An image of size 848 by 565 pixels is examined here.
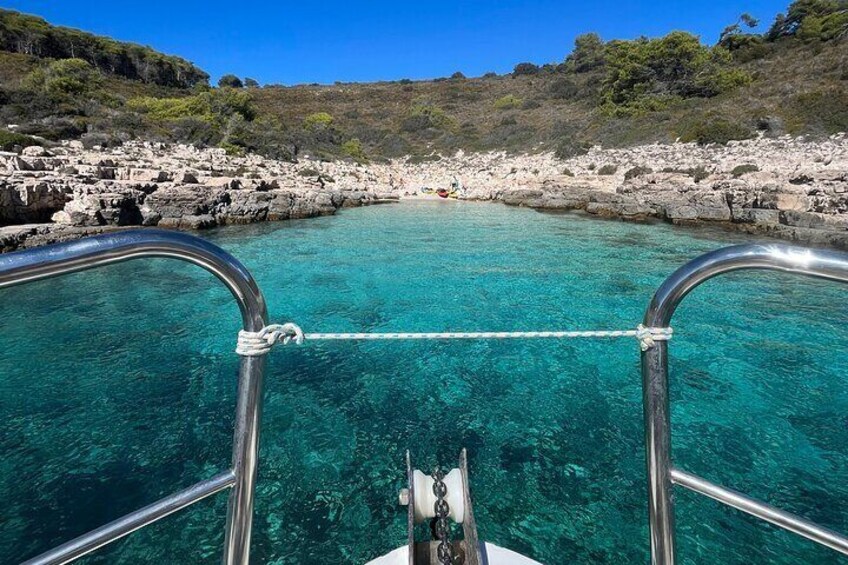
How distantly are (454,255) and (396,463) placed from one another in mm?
7945

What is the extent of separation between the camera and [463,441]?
3.53 metres

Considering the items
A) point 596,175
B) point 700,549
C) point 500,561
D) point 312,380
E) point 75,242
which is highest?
point 596,175

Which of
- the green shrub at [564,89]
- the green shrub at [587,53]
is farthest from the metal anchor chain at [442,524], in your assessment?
the green shrub at [587,53]

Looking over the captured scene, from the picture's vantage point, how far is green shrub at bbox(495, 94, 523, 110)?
48150 mm

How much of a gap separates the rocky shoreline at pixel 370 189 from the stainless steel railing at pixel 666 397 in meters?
11.5

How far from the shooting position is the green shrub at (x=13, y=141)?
50.5 ft

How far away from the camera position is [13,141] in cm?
1589

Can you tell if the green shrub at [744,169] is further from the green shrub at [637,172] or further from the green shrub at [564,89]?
the green shrub at [564,89]

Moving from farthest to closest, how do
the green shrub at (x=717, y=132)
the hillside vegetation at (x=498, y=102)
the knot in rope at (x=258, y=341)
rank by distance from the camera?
the hillside vegetation at (x=498, y=102)
the green shrub at (x=717, y=132)
the knot in rope at (x=258, y=341)

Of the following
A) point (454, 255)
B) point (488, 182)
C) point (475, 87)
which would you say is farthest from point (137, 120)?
point (475, 87)

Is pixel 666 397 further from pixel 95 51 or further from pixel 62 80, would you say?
pixel 95 51

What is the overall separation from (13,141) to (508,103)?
144ft

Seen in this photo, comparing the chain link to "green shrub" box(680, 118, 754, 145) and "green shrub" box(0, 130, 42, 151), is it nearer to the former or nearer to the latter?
"green shrub" box(0, 130, 42, 151)

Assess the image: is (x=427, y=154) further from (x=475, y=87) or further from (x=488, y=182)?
(x=475, y=87)
